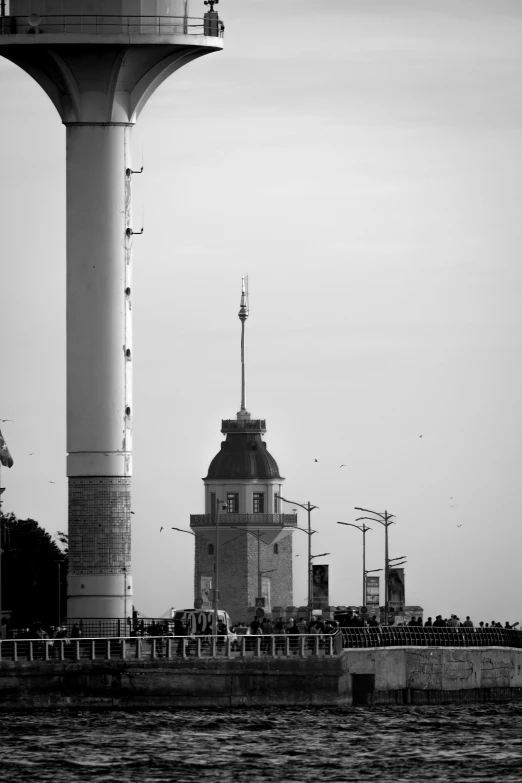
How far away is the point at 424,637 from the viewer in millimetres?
94375

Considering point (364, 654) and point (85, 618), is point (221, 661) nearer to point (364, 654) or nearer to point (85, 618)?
point (364, 654)

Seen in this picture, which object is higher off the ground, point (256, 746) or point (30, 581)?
point (30, 581)

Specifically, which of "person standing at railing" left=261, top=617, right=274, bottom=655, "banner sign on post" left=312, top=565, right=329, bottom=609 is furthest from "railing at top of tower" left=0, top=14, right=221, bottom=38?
"banner sign on post" left=312, top=565, right=329, bottom=609

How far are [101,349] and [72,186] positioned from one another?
6.60 m

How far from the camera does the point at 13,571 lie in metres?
138

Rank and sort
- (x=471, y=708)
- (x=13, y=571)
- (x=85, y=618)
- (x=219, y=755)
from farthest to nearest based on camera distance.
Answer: (x=13, y=571), (x=85, y=618), (x=471, y=708), (x=219, y=755)

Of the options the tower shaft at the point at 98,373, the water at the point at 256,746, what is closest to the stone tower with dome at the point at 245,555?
the tower shaft at the point at 98,373

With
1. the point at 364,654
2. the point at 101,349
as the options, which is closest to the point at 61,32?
the point at 101,349

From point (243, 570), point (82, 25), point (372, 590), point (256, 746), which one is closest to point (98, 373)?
point (82, 25)

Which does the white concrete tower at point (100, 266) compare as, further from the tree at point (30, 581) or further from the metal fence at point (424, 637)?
the tree at point (30, 581)

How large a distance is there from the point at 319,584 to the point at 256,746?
69212 millimetres

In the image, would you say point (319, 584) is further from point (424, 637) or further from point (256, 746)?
point (256, 746)

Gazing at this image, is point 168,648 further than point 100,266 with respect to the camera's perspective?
No

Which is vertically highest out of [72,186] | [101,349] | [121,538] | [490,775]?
[72,186]
